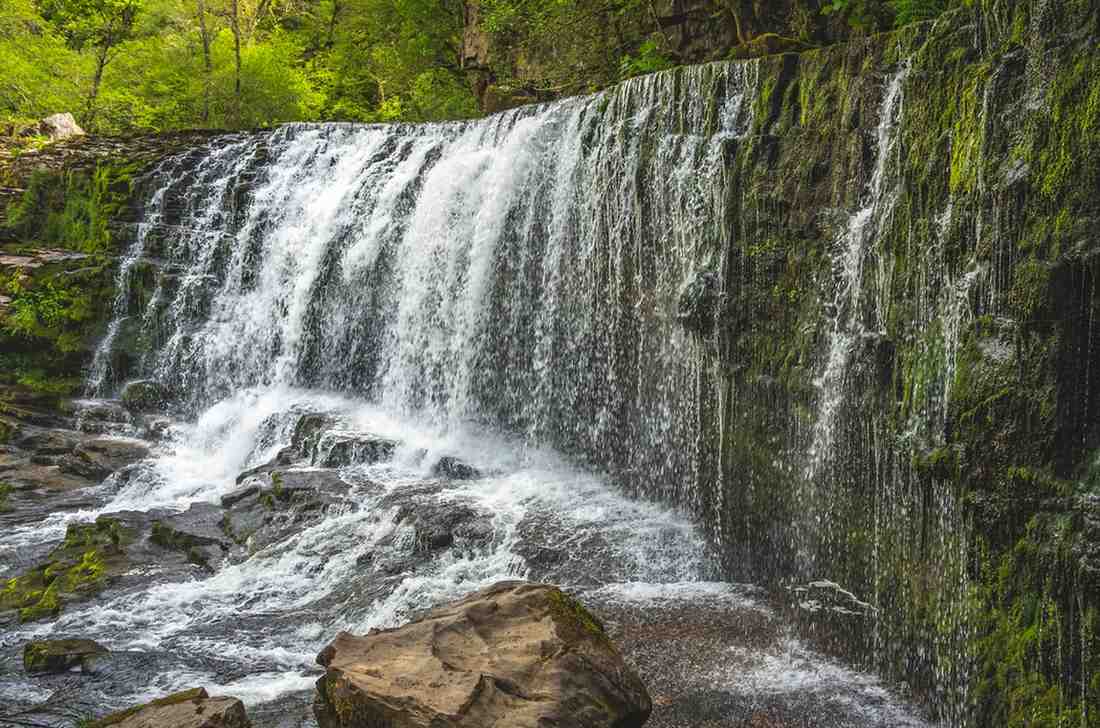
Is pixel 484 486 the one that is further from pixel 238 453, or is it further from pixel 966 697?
pixel 966 697

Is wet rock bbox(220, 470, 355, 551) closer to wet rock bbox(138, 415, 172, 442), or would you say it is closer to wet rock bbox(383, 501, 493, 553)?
wet rock bbox(383, 501, 493, 553)

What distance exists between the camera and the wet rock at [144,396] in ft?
46.0

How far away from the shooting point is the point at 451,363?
12.5 meters

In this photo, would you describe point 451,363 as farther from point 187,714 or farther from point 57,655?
point 187,714

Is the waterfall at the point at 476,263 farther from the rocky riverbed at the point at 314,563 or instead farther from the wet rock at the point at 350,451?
the wet rock at the point at 350,451

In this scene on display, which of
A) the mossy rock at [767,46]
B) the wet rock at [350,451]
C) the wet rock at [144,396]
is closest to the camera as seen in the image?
the mossy rock at [767,46]

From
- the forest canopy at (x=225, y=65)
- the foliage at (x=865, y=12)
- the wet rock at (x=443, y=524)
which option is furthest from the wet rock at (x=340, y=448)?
the forest canopy at (x=225, y=65)

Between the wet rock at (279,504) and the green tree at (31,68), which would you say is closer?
the wet rock at (279,504)

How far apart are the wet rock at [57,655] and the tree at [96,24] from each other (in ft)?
62.8

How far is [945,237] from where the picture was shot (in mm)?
6012

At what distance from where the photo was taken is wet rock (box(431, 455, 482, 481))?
10.7 meters

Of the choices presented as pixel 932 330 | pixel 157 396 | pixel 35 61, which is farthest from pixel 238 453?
pixel 35 61

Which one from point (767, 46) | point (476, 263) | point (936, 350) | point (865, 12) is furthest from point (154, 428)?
point (865, 12)

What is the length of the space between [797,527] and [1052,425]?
2.90m
